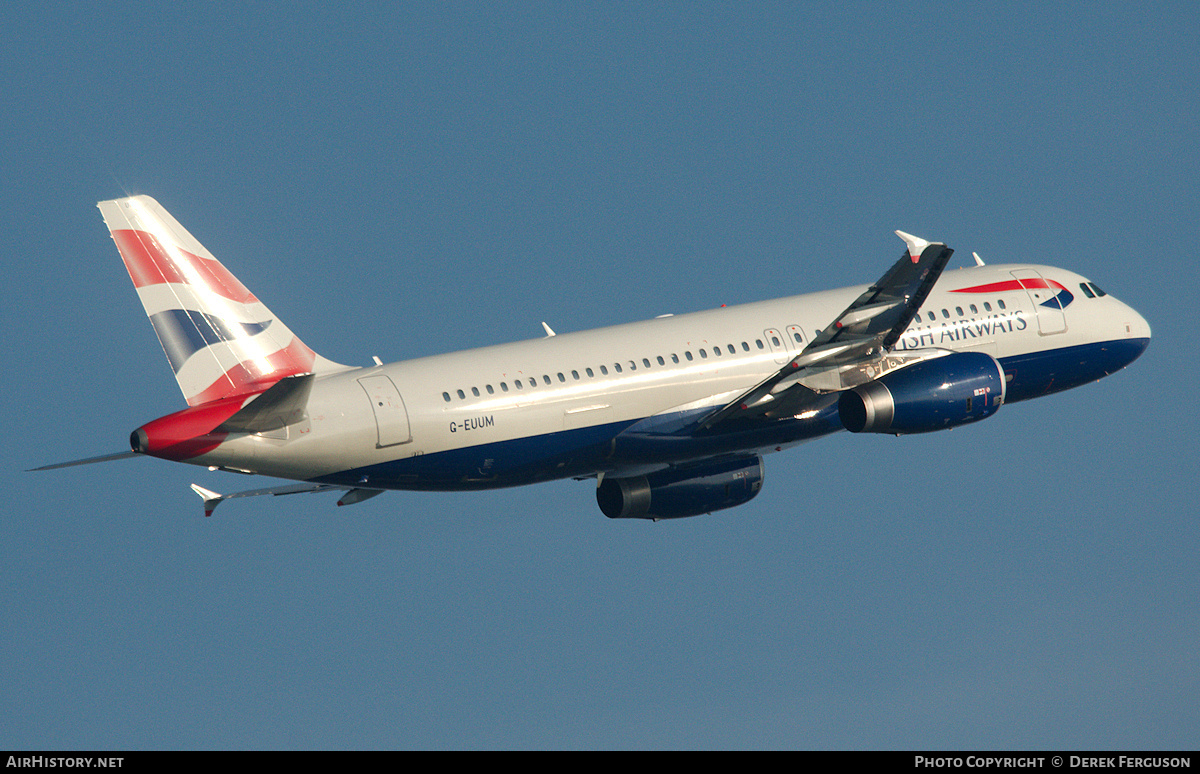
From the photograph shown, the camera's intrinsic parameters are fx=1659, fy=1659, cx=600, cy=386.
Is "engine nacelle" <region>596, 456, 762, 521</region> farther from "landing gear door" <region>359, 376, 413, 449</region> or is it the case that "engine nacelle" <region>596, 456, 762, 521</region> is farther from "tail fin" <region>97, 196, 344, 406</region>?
"tail fin" <region>97, 196, 344, 406</region>

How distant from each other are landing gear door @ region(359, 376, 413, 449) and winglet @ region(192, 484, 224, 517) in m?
5.12

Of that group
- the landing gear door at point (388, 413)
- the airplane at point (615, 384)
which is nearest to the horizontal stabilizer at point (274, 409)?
the airplane at point (615, 384)

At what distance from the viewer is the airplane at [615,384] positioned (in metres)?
39.9

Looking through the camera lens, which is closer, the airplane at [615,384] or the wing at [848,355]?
the airplane at [615,384]

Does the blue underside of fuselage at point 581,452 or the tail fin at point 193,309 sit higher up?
the tail fin at point 193,309

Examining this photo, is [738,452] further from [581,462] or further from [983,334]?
[983,334]

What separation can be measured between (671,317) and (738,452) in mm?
4234

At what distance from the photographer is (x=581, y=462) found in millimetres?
43375

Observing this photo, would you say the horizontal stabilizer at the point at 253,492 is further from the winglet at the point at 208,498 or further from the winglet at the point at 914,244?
the winglet at the point at 914,244

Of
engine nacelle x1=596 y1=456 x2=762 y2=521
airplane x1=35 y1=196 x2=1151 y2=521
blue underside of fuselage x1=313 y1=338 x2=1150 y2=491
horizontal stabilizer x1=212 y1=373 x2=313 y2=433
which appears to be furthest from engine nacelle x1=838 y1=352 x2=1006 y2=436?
horizontal stabilizer x1=212 y1=373 x2=313 y2=433

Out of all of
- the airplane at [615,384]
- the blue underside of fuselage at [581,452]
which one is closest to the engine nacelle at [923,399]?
the airplane at [615,384]

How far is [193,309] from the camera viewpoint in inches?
1585

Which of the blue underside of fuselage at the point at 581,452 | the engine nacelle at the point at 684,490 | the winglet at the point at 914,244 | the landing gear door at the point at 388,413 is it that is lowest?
the engine nacelle at the point at 684,490

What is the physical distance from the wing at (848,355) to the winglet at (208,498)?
1279cm
